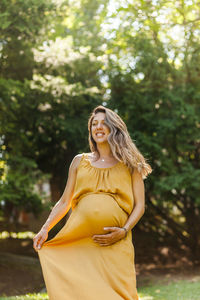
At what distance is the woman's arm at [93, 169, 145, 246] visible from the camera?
11.3ft

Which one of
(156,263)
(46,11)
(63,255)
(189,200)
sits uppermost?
(46,11)

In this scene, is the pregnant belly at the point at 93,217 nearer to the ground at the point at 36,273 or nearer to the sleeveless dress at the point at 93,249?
the sleeveless dress at the point at 93,249

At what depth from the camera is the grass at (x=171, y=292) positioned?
7.42m

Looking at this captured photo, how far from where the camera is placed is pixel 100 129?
3803 mm

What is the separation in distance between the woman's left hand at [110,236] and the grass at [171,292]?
3298mm

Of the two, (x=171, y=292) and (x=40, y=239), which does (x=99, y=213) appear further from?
(x=171, y=292)

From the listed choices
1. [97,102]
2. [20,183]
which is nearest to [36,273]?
[20,183]

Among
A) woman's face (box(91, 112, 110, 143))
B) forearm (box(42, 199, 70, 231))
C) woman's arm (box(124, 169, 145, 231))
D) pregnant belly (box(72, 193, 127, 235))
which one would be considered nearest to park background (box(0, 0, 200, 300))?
woman's face (box(91, 112, 110, 143))

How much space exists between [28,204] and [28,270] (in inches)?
66.1

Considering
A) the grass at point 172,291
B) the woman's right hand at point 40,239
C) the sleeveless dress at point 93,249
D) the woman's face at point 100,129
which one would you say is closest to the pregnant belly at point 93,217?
the sleeveless dress at point 93,249

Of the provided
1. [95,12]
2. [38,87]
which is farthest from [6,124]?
[95,12]

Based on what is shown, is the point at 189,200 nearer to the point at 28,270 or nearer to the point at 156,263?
the point at 156,263

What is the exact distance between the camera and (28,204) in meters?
11.1

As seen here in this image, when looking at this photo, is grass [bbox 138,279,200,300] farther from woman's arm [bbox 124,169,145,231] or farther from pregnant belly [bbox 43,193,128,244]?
pregnant belly [bbox 43,193,128,244]
